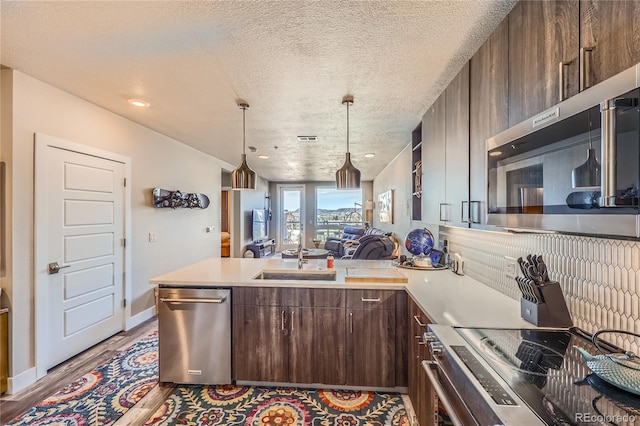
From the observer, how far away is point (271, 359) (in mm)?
2191

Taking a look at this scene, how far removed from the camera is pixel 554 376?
0.93 metres

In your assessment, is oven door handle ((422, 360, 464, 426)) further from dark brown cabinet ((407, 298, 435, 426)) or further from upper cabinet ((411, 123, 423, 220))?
upper cabinet ((411, 123, 423, 220))

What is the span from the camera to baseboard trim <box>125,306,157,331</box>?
3.37m

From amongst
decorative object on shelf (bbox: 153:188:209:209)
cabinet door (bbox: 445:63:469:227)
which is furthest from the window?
cabinet door (bbox: 445:63:469:227)

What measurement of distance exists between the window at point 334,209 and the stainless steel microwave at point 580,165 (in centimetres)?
854

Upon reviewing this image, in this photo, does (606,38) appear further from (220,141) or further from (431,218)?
(220,141)

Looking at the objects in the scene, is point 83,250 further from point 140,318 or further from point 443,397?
point 443,397

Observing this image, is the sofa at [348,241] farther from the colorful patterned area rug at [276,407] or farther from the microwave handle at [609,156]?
A: the microwave handle at [609,156]

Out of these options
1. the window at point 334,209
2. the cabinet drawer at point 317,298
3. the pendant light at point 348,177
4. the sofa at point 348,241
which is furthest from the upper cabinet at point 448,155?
the window at point 334,209

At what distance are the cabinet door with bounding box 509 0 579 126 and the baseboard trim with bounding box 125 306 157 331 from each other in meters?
4.13

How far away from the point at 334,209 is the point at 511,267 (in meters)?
8.03

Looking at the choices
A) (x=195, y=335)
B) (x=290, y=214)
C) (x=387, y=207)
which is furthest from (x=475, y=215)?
(x=290, y=214)

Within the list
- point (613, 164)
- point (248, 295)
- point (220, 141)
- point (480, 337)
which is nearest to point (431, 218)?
point (480, 337)

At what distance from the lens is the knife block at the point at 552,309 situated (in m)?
1.31
